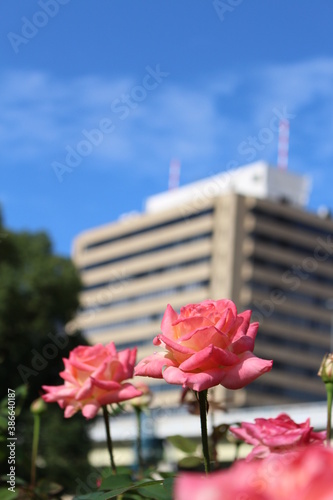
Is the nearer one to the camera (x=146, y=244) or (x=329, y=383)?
(x=329, y=383)

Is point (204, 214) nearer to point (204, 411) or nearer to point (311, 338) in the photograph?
point (311, 338)

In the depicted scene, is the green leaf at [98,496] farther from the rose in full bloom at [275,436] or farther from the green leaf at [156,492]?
the rose in full bloom at [275,436]

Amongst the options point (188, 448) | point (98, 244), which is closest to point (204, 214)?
point (98, 244)

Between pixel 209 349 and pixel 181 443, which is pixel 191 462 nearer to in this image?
pixel 181 443

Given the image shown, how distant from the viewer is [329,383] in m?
2.06

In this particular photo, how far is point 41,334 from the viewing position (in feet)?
122

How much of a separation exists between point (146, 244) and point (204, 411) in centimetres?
10027

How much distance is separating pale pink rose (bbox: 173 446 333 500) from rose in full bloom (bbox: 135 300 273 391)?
73 cm

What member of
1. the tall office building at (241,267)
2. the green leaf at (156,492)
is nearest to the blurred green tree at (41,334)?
the green leaf at (156,492)

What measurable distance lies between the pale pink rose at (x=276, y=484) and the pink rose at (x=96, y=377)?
132 centimetres

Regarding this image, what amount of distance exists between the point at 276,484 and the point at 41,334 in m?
37.1

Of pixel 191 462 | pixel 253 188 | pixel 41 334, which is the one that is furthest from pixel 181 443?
pixel 253 188

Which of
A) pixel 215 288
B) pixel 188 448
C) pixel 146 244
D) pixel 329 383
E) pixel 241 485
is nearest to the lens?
pixel 241 485

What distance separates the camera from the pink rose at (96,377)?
2125 mm
